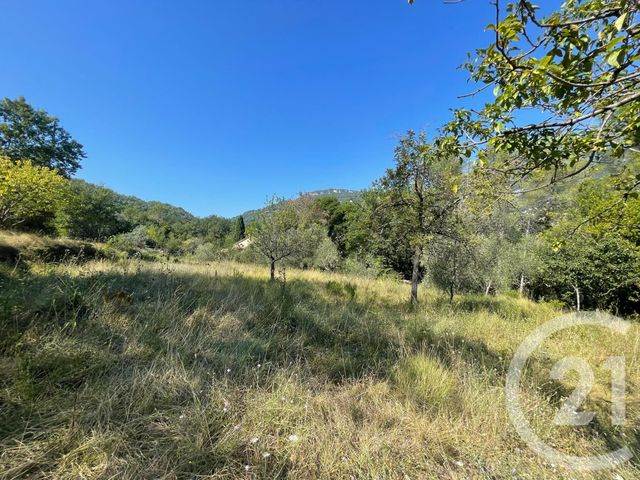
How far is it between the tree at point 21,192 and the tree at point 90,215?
10.3 m

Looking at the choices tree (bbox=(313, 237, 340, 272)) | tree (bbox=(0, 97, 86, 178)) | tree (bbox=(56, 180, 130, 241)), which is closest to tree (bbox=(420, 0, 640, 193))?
tree (bbox=(313, 237, 340, 272))

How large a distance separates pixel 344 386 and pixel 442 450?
1.03m

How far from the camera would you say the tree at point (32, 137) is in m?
30.0

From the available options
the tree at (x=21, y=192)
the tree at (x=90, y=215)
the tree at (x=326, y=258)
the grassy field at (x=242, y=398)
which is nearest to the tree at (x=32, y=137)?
the tree at (x=90, y=215)

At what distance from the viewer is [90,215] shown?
30781 mm

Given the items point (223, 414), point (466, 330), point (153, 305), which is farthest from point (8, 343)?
point (466, 330)

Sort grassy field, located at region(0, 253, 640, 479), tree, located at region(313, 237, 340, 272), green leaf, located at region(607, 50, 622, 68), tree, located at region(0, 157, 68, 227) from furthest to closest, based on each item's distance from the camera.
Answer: tree, located at region(313, 237, 340, 272) → tree, located at region(0, 157, 68, 227) → grassy field, located at region(0, 253, 640, 479) → green leaf, located at region(607, 50, 622, 68)

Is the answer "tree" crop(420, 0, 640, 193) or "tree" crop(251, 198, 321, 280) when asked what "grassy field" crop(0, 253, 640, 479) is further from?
"tree" crop(251, 198, 321, 280)

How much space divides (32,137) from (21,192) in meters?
26.8

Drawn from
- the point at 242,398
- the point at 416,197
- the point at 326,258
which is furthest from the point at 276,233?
the point at 326,258

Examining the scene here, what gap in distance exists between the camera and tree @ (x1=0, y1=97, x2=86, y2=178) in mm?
30047

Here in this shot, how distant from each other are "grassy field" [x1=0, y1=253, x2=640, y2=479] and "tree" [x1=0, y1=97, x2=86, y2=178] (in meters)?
39.6

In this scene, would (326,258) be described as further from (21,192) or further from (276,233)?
(21,192)

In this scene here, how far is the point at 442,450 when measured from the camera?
2.00 metres
